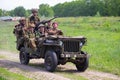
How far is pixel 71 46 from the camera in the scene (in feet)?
52.4

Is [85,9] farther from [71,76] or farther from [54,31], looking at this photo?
[71,76]

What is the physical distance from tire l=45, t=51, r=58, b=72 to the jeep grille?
0.55m

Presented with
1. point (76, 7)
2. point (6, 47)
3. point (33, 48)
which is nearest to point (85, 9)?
point (76, 7)

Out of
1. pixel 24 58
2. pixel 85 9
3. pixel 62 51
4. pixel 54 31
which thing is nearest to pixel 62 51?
pixel 62 51

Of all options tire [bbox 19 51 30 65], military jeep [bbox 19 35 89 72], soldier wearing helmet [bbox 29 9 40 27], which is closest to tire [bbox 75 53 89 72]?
military jeep [bbox 19 35 89 72]

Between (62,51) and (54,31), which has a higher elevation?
(54,31)

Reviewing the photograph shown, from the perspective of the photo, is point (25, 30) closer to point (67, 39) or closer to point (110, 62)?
point (67, 39)

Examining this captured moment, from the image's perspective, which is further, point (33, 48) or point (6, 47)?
point (6, 47)

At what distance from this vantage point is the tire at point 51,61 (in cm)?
1559

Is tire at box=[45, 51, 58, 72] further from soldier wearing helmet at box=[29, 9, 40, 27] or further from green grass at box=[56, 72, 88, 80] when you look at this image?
soldier wearing helmet at box=[29, 9, 40, 27]

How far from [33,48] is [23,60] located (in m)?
1.39

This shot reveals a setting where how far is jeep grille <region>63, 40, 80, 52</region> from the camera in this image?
625 inches

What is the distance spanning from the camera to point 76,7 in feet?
550

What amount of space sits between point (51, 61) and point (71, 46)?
1.00 meters
